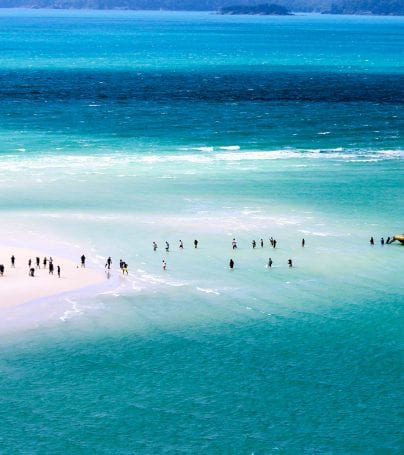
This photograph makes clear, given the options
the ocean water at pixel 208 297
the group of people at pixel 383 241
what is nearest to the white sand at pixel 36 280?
the ocean water at pixel 208 297

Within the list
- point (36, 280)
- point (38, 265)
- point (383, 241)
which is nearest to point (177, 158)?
point (383, 241)

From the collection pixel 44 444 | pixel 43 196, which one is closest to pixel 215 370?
pixel 44 444

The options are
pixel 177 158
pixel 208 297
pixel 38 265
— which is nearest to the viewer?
pixel 208 297

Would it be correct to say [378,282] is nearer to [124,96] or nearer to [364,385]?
[364,385]

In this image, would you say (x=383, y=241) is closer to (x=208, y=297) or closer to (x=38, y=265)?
(x=208, y=297)

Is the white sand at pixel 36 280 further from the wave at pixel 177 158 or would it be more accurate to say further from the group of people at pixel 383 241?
the wave at pixel 177 158
